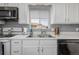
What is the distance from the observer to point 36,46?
137 cm

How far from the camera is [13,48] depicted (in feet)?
4.44

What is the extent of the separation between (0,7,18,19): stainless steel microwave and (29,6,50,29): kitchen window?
0.22m

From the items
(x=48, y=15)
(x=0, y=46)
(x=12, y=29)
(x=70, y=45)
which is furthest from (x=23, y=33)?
(x=70, y=45)

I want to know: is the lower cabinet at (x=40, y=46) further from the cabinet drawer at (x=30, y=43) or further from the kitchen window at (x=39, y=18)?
the kitchen window at (x=39, y=18)

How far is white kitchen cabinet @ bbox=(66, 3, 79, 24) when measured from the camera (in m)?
1.48

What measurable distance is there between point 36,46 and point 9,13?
1.76ft

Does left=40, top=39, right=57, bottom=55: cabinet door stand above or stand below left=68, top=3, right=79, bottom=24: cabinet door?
below

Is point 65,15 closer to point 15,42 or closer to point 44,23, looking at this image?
point 44,23

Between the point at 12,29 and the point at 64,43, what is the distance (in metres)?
0.66

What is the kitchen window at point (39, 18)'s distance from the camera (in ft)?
5.18

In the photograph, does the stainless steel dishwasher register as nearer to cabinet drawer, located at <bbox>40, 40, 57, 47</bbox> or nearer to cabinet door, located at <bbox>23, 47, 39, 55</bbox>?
cabinet drawer, located at <bbox>40, 40, 57, 47</bbox>

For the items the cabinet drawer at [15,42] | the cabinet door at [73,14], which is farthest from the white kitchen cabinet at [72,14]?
the cabinet drawer at [15,42]

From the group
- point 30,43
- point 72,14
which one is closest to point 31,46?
point 30,43

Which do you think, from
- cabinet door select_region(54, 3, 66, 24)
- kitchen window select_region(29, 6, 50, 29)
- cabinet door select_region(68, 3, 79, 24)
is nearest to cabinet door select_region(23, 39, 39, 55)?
kitchen window select_region(29, 6, 50, 29)
